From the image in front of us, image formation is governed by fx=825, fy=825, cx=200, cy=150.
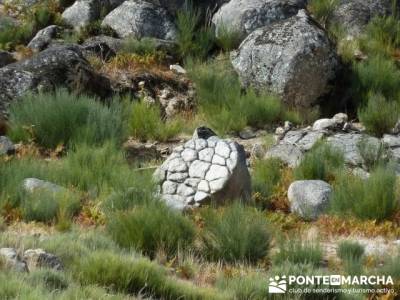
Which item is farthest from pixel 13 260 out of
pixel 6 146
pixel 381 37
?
pixel 381 37

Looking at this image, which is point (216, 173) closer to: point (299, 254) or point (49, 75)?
point (299, 254)

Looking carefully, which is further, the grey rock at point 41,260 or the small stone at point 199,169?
the small stone at point 199,169

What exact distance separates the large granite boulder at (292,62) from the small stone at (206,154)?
4.03m

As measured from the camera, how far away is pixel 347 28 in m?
15.6

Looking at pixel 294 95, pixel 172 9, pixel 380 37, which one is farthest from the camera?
pixel 172 9

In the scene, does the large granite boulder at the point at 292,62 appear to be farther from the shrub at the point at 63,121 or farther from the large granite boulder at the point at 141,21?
the shrub at the point at 63,121

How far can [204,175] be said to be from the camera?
882cm

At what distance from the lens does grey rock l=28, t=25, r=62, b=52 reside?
14.4 m

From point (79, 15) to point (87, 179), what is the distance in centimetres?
735

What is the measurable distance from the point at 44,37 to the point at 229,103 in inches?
157

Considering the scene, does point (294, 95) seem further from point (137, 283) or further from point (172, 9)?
point (137, 283)

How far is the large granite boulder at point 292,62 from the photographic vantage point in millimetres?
12891

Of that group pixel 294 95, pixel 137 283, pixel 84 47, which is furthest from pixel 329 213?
pixel 84 47

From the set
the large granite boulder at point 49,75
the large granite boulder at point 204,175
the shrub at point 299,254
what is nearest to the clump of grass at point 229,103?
the large granite boulder at point 49,75
